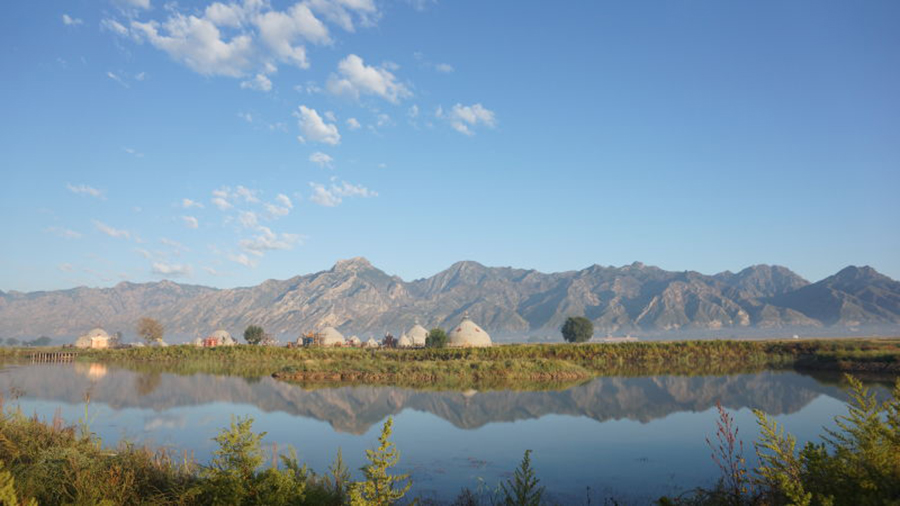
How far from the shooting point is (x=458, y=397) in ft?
121

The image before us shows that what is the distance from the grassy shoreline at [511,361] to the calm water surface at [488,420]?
5.74 m

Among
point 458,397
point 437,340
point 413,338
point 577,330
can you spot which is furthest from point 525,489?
point 577,330

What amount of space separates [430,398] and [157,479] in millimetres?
25718

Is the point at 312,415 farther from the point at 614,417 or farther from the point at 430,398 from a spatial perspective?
the point at 614,417

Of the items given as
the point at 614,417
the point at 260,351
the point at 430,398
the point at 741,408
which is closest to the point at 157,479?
the point at 614,417

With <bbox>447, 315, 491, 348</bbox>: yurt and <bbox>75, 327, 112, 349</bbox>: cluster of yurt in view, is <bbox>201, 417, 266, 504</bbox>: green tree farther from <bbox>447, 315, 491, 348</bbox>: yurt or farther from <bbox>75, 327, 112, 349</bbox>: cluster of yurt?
<bbox>75, 327, 112, 349</bbox>: cluster of yurt

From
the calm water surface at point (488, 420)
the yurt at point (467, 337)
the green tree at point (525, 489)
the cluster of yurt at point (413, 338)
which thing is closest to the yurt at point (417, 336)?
the cluster of yurt at point (413, 338)

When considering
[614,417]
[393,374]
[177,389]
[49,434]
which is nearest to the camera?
[49,434]

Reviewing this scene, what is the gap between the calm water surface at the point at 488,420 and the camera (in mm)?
18281

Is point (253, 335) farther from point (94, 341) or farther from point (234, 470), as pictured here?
point (234, 470)

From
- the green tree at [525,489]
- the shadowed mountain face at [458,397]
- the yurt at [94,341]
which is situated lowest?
the shadowed mountain face at [458,397]

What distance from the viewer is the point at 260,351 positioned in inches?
2852

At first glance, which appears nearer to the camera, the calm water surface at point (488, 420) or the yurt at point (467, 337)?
the calm water surface at point (488, 420)

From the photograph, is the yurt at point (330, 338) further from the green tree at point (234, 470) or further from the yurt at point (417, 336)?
the green tree at point (234, 470)
